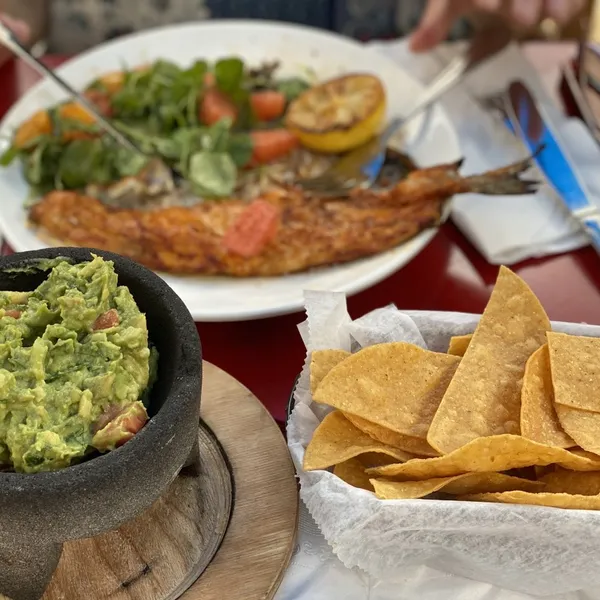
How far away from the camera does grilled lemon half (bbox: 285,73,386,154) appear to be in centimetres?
172

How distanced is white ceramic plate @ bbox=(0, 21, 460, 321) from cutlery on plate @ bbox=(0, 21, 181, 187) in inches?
8.5

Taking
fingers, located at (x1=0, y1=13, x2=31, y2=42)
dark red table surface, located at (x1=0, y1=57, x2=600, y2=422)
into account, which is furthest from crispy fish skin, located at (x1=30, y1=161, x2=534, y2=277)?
fingers, located at (x1=0, y1=13, x2=31, y2=42)

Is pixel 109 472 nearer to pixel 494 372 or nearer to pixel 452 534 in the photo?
pixel 452 534

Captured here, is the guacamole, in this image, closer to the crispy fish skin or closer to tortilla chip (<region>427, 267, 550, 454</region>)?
tortilla chip (<region>427, 267, 550, 454</region>)

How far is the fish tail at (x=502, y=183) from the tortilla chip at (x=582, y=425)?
59 centimetres

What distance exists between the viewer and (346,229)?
1507 mm

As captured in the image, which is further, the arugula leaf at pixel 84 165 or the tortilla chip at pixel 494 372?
the arugula leaf at pixel 84 165

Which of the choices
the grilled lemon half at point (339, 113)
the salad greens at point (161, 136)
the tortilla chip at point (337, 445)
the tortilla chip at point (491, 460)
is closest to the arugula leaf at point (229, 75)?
the salad greens at point (161, 136)

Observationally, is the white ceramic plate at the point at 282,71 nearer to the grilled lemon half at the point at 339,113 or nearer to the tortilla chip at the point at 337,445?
the grilled lemon half at the point at 339,113

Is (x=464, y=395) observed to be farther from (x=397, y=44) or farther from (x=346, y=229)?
(x=397, y=44)

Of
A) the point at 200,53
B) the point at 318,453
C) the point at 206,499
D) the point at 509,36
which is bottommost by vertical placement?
the point at 206,499

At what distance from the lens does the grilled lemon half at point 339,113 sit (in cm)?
172

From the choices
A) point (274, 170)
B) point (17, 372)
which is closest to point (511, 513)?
point (17, 372)

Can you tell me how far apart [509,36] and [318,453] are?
1.38 meters
